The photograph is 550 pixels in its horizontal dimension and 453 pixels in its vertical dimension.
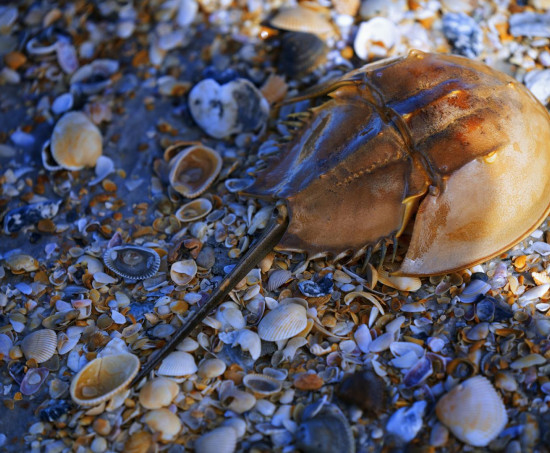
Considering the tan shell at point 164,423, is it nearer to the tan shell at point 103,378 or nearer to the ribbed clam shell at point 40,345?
the tan shell at point 103,378

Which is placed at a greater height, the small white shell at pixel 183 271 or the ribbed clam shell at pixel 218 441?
the small white shell at pixel 183 271

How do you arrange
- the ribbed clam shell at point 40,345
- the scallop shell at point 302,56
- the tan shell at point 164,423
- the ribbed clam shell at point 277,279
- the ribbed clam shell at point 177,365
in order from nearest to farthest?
the tan shell at point 164,423 → the ribbed clam shell at point 177,365 → the ribbed clam shell at point 40,345 → the ribbed clam shell at point 277,279 → the scallop shell at point 302,56

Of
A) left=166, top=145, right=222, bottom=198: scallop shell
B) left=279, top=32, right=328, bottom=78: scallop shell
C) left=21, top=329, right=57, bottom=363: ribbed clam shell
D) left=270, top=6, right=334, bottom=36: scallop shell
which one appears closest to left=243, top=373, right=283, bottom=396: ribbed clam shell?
left=21, top=329, right=57, bottom=363: ribbed clam shell

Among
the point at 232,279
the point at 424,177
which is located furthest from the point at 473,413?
the point at 232,279

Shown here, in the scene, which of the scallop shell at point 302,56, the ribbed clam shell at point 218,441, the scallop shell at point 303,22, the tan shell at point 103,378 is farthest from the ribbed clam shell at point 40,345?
the scallop shell at point 303,22

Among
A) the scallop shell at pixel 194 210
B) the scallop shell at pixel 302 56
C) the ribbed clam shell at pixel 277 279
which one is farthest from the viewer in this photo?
the scallop shell at pixel 302 56

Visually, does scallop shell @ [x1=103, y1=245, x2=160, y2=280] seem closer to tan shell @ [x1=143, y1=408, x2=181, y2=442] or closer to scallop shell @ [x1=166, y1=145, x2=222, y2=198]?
scallop shell @ [x1=166, y1=145, x2=222, y2=198]

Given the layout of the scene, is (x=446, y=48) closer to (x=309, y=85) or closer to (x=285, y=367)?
(x=309, y=85)
